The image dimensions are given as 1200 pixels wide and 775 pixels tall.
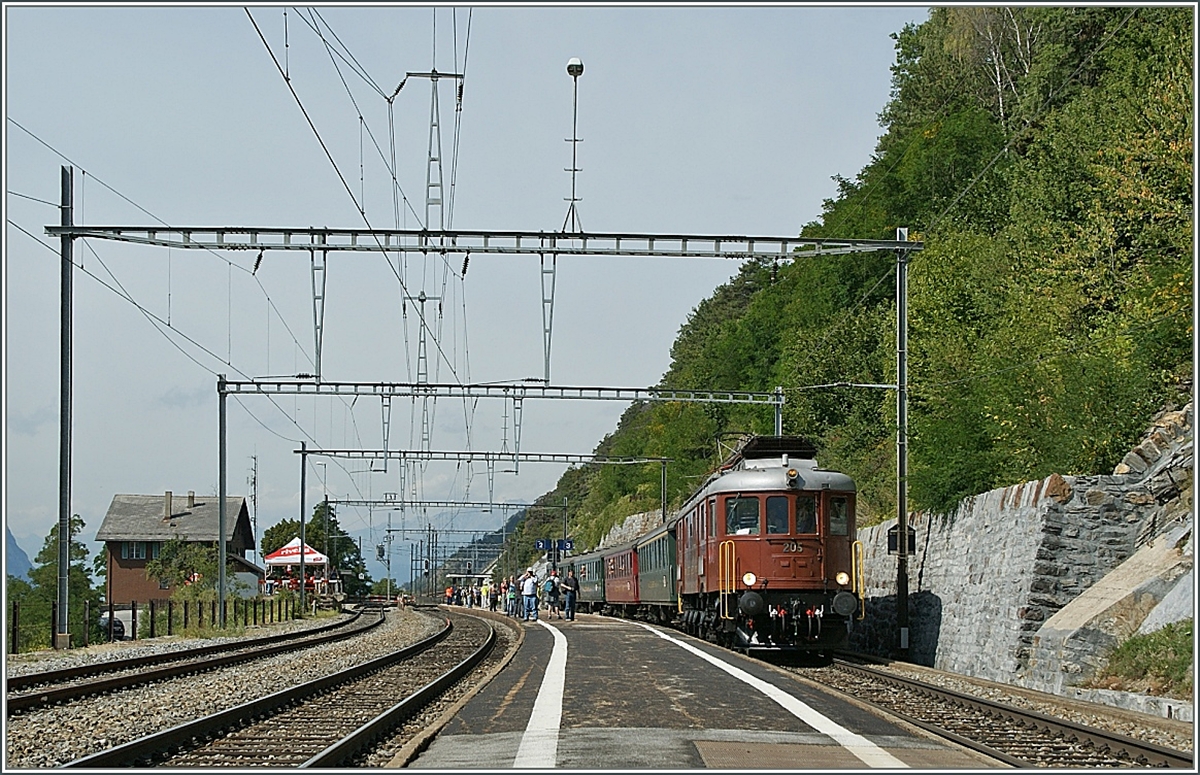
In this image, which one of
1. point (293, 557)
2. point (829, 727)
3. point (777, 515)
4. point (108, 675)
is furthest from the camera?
point (293, 557)

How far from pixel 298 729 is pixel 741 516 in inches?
505

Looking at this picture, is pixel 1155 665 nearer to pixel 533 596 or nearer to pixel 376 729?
pixel 376 729

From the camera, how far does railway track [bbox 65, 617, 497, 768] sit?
1101 cm

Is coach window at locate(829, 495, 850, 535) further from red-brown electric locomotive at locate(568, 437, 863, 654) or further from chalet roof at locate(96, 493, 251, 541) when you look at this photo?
chalet roof at locate(96, 493, 251, 541)

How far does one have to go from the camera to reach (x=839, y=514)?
81.8 ft

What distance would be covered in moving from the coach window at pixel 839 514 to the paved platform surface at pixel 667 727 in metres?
5.01

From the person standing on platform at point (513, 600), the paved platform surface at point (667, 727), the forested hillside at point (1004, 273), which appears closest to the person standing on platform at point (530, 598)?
the person standing on platform at point (513, 600)

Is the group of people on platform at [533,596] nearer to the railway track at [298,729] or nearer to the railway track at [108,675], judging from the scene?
the railway track at [108,675]

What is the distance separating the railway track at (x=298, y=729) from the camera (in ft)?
36.1

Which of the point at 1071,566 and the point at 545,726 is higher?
the point at 1071,566

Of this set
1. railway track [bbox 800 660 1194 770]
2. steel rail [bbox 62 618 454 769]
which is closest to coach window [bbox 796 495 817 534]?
railway track [bbox 800 660 1194 770]

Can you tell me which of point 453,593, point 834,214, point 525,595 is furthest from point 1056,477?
point 453,593

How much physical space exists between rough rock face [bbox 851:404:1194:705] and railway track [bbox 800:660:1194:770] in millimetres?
2571

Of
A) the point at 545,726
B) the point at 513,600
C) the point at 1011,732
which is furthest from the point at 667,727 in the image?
the point at 513,600
